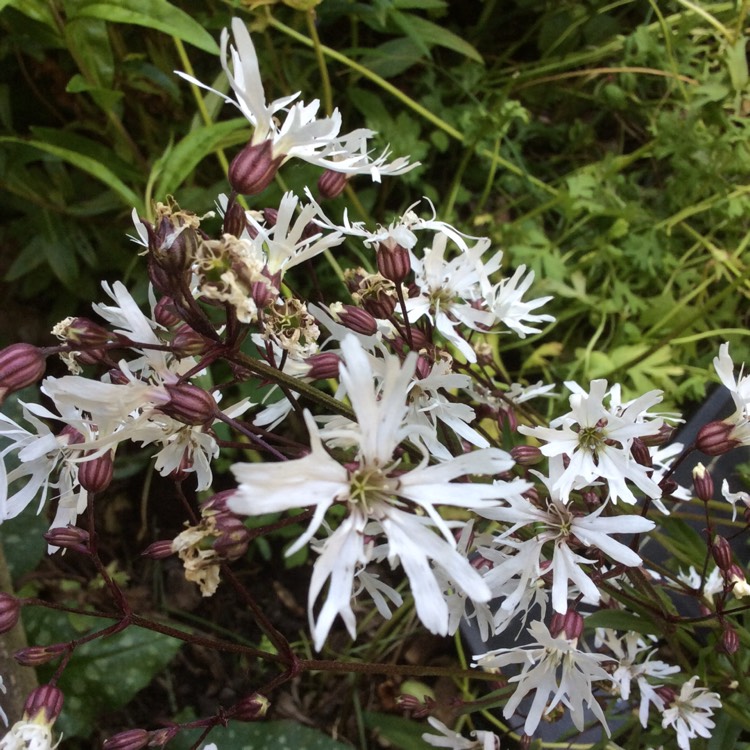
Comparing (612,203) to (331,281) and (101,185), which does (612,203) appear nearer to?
(331,281)

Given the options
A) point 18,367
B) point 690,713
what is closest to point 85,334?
point 18,367

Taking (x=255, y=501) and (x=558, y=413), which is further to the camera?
(x=558, y=413)

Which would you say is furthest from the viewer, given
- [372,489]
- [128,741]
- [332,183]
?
[332,183]

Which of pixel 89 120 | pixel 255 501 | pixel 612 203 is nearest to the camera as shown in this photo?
pixel 255 501

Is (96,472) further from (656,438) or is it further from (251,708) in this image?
(656,438)

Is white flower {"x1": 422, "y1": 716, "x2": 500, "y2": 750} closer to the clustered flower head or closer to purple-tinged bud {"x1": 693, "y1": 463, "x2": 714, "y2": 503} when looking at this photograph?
the clustered flower head

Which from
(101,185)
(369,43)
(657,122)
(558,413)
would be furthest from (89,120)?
(657,122)

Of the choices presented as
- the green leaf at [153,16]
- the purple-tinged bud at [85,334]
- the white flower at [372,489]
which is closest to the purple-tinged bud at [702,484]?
the white flower at [372,489]
